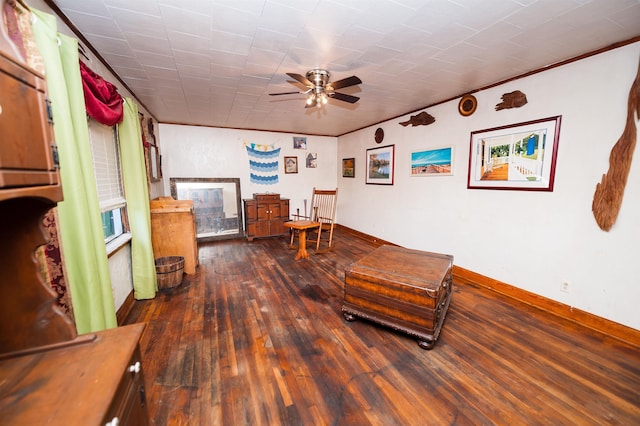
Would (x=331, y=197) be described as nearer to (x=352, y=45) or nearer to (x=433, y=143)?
(x=433, y=143)

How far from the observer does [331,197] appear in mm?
5672

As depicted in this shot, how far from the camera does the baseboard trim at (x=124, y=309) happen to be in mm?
2353

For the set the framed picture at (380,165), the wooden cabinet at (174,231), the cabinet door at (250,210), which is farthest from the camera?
the cabinet door at (250,210)

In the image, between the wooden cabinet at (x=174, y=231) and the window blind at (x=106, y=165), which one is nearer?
the window blind at (x=106, y=165)

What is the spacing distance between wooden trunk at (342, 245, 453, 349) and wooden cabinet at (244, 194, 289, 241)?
3.35 metres

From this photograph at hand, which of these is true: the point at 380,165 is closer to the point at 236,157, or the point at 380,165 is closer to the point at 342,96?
the point at 342,96

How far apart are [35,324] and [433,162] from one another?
4.23 metres

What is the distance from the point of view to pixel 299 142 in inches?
242

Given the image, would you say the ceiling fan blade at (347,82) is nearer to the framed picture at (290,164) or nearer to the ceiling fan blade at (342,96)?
the ceiling fan blade at (342,96)

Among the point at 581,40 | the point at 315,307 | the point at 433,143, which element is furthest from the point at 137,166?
the point at 581,40

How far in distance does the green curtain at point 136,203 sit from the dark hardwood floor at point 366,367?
9.3 inches

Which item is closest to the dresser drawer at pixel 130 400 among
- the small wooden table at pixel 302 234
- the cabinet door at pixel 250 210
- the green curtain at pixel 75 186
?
the green curtain at pixel 75 186

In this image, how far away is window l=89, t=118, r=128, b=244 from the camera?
232 cm

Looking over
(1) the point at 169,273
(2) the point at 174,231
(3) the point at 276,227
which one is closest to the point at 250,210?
(3) the point at 276,227
